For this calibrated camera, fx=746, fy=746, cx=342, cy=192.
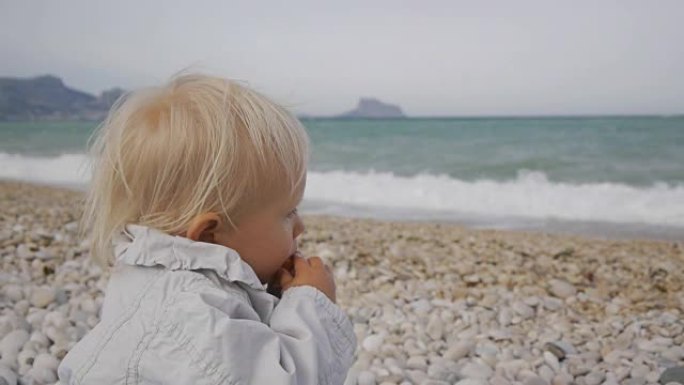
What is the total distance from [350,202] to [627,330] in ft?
26.2

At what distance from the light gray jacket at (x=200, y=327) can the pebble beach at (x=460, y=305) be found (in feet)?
4.31

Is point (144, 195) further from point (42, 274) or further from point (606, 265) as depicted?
point (606, 265)

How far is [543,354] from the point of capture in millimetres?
3031

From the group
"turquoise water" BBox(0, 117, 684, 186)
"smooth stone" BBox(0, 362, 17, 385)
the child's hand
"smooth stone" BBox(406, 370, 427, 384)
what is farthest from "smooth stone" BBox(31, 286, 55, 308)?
"turquoise water" BBox(0, 117, 684, 186)

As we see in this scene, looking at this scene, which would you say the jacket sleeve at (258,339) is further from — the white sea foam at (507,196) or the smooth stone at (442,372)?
the white sea foam at (507,196)

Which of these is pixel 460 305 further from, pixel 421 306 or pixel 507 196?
pixel 507 196

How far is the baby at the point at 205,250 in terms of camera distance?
49.0 inches

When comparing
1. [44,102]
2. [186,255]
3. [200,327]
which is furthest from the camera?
[44,102]

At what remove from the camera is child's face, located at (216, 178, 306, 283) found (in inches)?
55.6

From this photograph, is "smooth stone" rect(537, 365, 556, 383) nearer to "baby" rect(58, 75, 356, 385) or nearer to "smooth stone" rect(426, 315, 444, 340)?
"smooth stone" rect(426, 315, 444, 340)

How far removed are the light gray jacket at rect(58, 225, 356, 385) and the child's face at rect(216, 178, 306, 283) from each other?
61 millimetres

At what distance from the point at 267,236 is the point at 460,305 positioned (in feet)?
8.51

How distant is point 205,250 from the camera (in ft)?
4.43

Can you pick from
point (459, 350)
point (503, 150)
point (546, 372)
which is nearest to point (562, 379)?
point (546, 372)
